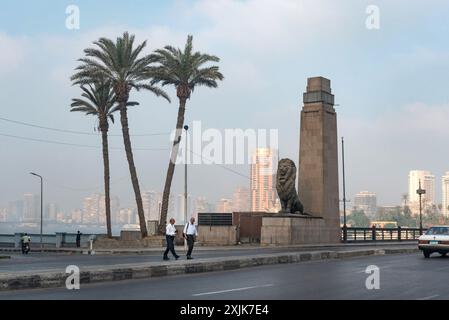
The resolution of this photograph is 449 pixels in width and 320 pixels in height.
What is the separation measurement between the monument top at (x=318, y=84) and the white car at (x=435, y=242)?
17175 millimetres

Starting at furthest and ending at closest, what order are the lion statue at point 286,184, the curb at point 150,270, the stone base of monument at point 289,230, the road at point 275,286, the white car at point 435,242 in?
the lion statue at point 286,184
the stone base of monument at point 289,230
the white car at point 435,242
the curb at point 150,270
the road at point 275,286

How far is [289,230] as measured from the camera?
37.6 m

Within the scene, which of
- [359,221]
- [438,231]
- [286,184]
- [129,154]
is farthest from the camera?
[359,221]

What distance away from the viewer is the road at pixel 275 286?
41.8 ft

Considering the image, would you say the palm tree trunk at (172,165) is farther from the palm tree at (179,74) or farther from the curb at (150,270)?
the curb at (150,270)

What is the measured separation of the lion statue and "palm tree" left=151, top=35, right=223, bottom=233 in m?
13.0

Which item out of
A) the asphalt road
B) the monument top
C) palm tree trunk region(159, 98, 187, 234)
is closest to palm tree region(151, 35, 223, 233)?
palm tree trunk region(159, 98, 187, 234)

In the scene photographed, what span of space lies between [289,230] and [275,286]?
76.2 feet

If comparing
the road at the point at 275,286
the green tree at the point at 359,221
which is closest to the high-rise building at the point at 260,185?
the road at the point at 275,286

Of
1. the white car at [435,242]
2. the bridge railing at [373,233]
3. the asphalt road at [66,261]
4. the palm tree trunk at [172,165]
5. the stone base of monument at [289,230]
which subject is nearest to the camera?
the asphalt road at [66,261]

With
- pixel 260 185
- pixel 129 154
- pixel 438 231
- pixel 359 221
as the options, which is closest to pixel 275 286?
pixel 438 231

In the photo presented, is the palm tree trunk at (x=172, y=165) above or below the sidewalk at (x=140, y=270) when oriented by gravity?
above

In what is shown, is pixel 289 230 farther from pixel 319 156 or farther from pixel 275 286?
pixel 275 286
